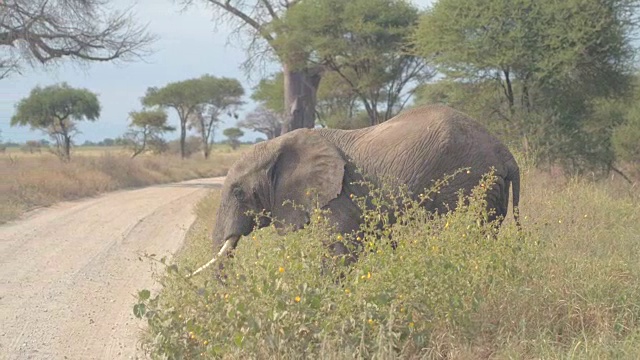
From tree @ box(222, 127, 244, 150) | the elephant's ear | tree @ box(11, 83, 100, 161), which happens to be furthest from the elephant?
tree @ box(222, 127, 244, 150)

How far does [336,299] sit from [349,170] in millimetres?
2261

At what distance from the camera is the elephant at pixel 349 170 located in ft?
19.7

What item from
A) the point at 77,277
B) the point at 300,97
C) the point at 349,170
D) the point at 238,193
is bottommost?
the point at 77,277

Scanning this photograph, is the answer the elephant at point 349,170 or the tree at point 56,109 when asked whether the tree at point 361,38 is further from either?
the tree at point 56,109

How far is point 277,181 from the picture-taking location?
6164 mm

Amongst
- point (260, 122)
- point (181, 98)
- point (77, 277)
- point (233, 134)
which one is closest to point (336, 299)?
point (77, 277)

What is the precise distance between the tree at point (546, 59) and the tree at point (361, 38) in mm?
3991

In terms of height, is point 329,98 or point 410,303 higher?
point 329,98

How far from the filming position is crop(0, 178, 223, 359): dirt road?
18.1 feet

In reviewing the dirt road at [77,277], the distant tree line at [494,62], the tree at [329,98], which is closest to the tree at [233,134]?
the tree at [329,98]

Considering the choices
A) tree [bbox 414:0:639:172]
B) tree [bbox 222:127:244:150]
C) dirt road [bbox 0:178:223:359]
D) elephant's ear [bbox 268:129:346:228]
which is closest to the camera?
dirt road [bbox 0:178:223:359]

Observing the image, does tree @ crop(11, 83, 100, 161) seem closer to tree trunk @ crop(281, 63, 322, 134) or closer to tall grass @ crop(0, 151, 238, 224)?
tall grass @ crop(0, 151, 238, 224)

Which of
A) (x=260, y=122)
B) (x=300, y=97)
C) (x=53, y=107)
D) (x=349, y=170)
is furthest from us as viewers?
(x=260, y=122)

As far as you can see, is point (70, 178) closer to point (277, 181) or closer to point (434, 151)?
point (277, 181)
